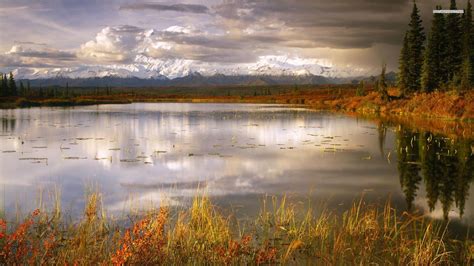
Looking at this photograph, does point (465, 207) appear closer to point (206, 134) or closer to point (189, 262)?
point (189, 262)

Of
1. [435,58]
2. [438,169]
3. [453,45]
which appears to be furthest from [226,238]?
[453,45]

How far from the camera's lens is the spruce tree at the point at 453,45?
2790 inches

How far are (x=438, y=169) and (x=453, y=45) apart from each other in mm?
55683

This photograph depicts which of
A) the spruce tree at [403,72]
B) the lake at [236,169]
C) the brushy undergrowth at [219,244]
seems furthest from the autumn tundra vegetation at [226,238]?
the spruce tree at [403,72]

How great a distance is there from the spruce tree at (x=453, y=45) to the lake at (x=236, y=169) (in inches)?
1357

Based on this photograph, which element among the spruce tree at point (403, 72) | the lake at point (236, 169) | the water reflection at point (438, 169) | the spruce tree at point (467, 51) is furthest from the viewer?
the spruce tree at point (403, 72)

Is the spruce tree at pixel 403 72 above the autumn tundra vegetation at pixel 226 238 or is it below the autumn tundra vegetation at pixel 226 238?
above

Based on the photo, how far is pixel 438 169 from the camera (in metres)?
24.4

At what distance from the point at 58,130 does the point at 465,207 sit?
122ft

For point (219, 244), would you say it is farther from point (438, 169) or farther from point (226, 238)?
point (438, 169)

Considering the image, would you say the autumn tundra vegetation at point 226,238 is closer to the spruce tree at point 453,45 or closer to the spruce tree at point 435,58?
the spruce tree at point 435,58

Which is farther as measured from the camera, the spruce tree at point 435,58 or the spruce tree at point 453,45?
the spruce tree at point 435,58

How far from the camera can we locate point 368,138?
40.0m

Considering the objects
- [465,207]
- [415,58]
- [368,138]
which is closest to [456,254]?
[465,207]
